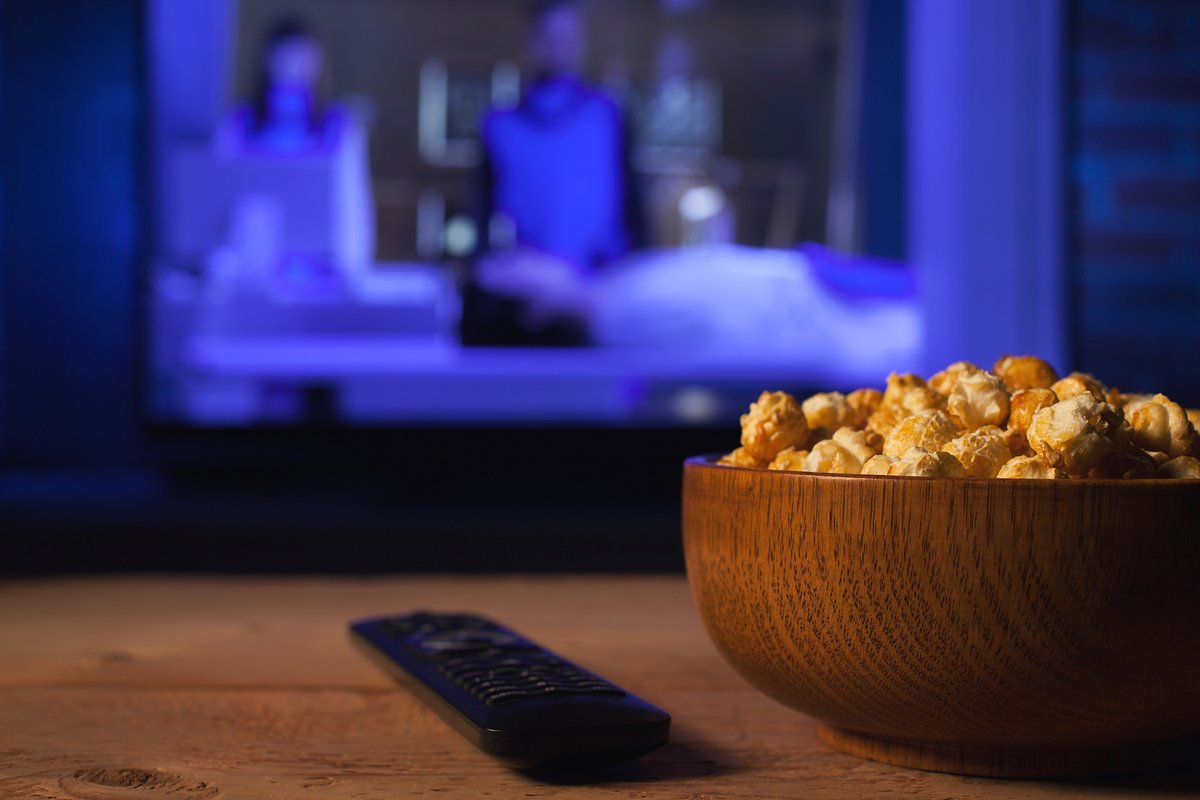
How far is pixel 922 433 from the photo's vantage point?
49cm

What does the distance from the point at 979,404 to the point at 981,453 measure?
52mm

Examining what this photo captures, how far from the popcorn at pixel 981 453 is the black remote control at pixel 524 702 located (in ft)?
0.50

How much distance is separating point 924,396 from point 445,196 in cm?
176

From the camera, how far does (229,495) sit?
237 centimetres

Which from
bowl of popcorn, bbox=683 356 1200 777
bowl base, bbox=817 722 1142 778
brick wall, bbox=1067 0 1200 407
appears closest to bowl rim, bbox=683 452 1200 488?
bowl of popcorn, bbox=683 356 1200 777

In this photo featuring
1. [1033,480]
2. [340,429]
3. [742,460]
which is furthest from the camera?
[340,429]

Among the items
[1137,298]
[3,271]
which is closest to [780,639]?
[1137,298]

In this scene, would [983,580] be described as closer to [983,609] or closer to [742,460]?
[983,609]

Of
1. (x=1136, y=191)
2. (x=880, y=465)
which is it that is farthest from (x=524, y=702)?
(x=1136, y=191)

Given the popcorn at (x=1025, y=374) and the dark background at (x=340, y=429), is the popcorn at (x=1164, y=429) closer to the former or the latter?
the popcorn at (x=1025, y=374)

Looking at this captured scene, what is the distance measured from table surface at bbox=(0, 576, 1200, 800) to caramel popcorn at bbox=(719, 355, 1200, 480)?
119mm

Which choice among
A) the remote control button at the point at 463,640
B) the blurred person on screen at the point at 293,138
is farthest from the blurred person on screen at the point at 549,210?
the remote control button at the point at 463,640

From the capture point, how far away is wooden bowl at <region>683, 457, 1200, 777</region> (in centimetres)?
43

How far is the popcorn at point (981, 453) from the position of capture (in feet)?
1.53
